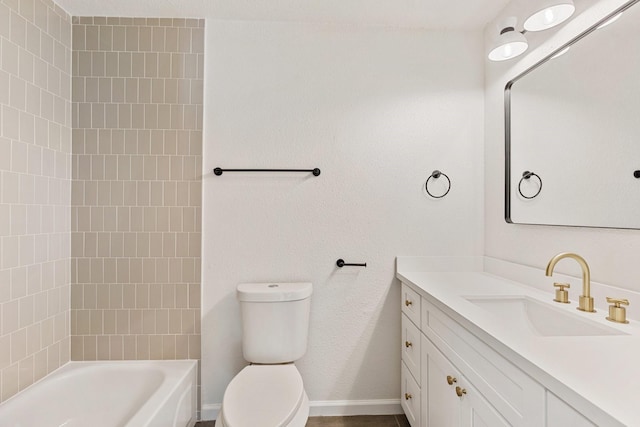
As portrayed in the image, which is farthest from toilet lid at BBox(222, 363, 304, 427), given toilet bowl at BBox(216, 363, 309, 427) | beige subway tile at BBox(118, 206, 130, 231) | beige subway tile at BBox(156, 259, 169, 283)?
beige subway tile at BBox(118, 206, 130, 231)

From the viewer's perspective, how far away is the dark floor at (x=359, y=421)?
1991mm

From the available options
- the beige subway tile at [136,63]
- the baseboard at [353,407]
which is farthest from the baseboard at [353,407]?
the beige subway tile at [136,63]

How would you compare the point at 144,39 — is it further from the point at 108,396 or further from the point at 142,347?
the point at 108,396

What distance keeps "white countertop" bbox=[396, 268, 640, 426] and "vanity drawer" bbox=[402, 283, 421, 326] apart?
1.14 feet

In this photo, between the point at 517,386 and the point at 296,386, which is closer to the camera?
the point at 517,386

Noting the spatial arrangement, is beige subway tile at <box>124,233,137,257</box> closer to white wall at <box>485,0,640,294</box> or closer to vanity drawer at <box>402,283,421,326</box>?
vanity drawer at <box>402,283,421,326</box>

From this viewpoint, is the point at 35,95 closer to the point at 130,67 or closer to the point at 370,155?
the point at 130,67

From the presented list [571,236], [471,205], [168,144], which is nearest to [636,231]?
[571,236]

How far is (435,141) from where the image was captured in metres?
2.11

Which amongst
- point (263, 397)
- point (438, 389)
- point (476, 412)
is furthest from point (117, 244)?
point (476, 412)

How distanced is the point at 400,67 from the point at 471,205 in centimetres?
93

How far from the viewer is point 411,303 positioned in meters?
1.87

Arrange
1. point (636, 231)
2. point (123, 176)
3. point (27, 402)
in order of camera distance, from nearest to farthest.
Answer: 1. point (636, 231)
2. point (27, 402)
3. point (123, 176)

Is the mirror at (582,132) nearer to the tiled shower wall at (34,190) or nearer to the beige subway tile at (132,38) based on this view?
the beige subway tile at (132,38)
